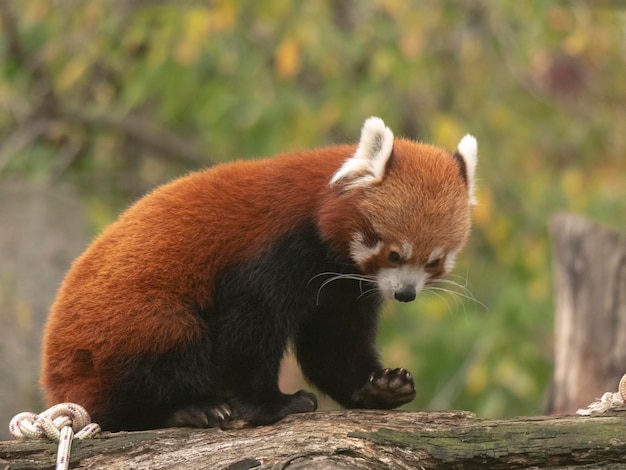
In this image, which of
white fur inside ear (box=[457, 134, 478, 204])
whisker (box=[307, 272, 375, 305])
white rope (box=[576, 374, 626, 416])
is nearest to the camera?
white rope (box=[576, 374, 626, 416])

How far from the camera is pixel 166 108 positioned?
21.8ft

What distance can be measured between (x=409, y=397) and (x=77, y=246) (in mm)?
4353

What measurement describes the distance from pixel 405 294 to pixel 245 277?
53 centimetres

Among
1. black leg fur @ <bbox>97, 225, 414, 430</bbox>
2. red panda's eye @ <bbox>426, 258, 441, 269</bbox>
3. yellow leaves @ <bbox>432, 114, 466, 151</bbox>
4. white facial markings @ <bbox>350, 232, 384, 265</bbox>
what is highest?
yellow leaves @ <bbox>432, 114, 466, 151</bbox>

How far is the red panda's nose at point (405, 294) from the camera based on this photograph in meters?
3.16

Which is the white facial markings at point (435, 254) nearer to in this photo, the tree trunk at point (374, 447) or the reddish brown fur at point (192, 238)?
the reddish brown fur at point (192, 238)

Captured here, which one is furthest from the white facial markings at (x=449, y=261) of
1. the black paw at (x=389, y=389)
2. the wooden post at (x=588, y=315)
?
the wooden post at (x=588, y=315)

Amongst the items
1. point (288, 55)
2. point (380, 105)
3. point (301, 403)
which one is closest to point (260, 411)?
point (301, 403)

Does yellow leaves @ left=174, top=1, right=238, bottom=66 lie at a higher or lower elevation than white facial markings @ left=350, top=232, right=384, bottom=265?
higher

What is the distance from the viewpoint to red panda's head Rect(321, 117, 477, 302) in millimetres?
3164

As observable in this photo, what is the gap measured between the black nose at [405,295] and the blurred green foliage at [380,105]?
8.77 feet

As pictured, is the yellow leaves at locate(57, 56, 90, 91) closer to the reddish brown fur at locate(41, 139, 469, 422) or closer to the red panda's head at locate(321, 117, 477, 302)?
the reddish brown fur at locate(41, 139, 469, 422)

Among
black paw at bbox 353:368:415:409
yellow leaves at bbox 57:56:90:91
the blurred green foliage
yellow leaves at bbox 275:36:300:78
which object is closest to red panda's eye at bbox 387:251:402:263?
black paw at bbox 353:368:415:409

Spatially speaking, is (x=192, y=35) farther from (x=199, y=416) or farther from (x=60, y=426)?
(x=60, y=426)
